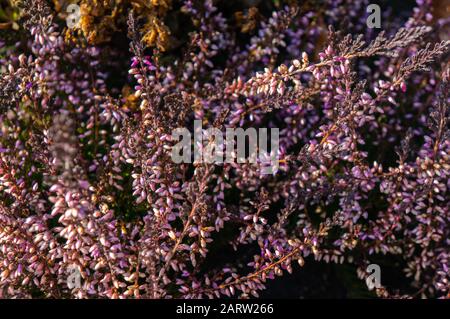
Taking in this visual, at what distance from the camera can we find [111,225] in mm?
1957

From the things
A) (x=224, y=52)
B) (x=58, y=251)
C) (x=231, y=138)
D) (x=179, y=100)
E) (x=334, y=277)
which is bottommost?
(x=334, y=277)

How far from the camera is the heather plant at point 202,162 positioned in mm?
2057

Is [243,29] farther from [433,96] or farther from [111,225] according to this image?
[111,225]

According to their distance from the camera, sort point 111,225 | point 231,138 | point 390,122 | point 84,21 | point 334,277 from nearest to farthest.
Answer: point 111,225 < point 231,138 < point 84,21 < point 390,122 < point 334,277

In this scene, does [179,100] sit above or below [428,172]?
above

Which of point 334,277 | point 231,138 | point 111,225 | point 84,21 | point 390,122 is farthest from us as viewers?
point 334,277

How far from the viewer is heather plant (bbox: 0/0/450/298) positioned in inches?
81.0

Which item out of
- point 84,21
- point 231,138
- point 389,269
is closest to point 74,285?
point 231,138

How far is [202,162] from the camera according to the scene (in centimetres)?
202

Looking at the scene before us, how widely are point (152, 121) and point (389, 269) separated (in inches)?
65.0

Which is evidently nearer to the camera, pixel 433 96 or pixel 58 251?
pixel 58 251
